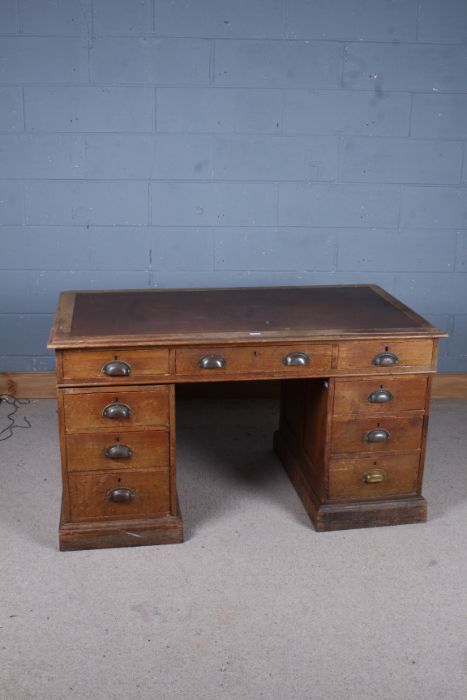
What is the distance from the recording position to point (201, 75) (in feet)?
12.4

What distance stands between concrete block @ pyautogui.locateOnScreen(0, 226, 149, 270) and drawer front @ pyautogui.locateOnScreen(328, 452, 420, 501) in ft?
5.22

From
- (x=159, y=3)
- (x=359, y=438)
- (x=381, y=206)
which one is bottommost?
(x=359, y=438)

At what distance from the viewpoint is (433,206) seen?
Answer: 404 centimetres

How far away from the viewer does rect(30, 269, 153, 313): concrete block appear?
3.99m

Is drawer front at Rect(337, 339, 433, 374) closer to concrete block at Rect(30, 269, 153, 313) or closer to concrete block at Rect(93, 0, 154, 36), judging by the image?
concrete block at Rect(30, 269, 153, 313)

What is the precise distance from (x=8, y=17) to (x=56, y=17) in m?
0.21

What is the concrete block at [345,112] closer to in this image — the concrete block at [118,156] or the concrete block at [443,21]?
the concrete block at [443,21]

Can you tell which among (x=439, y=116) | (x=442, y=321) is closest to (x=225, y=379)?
(x=442, y=321)

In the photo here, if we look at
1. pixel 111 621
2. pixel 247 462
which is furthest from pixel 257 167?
pixel 111 621

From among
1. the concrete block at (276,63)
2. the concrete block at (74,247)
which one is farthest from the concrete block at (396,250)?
the concrete block at (74,247)

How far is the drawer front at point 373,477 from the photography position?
2951mm

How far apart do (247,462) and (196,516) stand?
527 millimetres

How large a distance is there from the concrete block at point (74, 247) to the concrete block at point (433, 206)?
129 cm

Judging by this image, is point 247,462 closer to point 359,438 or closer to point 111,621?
point 359,438
